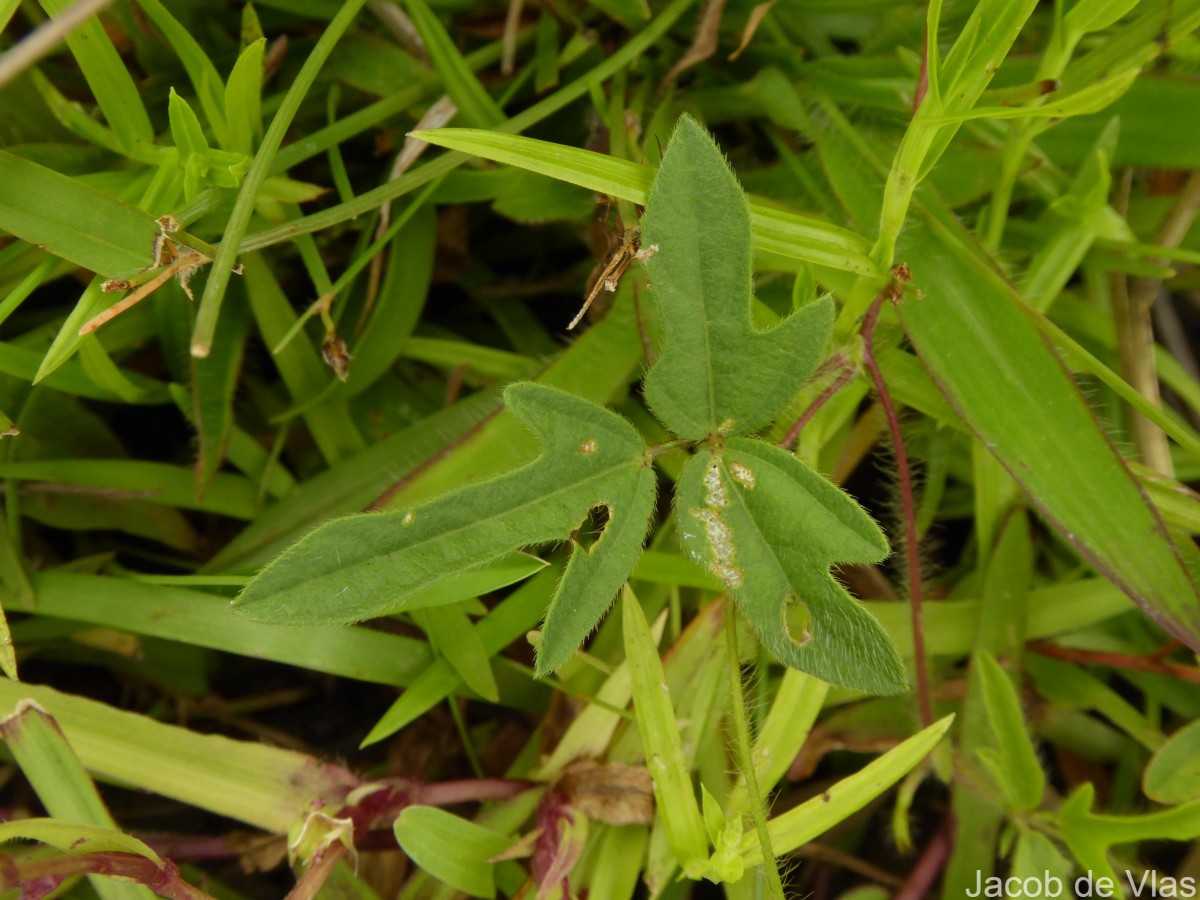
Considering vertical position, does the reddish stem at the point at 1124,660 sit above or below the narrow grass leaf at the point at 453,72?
below

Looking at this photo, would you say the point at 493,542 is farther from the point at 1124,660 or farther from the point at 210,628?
the point at 1124,660

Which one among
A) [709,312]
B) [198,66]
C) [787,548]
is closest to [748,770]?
[787,548]

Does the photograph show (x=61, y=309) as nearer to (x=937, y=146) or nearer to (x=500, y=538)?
(x=500, y=538)

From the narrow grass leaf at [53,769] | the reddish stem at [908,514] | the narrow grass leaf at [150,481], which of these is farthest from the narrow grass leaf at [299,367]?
the reddish stem at [908,514]

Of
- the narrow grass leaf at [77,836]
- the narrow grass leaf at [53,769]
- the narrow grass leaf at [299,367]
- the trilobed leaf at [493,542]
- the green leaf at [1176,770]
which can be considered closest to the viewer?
the trilobed leaf at [493,542]

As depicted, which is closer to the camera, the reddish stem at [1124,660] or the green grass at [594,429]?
the green grass at [594,429]

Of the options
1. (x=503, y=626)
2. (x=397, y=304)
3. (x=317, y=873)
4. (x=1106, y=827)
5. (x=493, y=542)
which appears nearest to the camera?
(x=493, y=542)

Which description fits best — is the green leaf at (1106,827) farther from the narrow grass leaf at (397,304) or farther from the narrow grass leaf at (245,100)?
the narrow grass leaf at (245,100)
